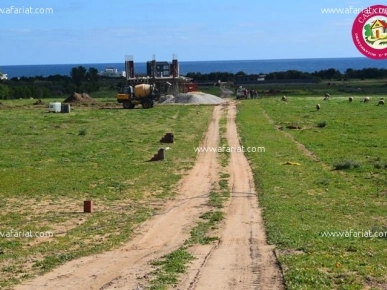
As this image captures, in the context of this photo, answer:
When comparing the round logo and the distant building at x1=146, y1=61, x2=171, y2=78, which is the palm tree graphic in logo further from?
the distant building at x1=146, y1=61, x2=171, y2=78

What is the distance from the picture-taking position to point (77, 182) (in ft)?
60.7

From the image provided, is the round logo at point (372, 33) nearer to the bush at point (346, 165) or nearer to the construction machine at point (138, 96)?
the bush at point (346, 165)

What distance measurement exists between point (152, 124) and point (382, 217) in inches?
982

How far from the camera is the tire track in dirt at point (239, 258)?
9047 mm

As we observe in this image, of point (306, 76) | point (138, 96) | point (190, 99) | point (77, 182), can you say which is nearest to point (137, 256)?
point (77, 182)

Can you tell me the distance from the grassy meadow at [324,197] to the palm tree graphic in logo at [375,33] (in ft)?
14.2

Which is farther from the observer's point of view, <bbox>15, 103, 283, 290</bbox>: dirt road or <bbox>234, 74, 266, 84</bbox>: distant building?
<bbox>234, 74, 266, 84</bbox>: distant building

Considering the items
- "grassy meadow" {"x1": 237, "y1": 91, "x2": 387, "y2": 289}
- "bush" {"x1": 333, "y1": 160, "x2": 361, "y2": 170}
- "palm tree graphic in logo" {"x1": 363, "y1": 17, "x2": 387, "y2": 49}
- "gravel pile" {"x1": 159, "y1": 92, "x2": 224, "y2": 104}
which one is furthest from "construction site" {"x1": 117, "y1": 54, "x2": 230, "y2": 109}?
"bush" {"x1": 333, "y1": 160, "x2": 361, "y2": 170}

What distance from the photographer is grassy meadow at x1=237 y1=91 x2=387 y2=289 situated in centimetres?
945

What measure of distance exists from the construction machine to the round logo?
89.1 feet

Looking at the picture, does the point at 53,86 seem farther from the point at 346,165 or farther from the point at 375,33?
the point at 346,165

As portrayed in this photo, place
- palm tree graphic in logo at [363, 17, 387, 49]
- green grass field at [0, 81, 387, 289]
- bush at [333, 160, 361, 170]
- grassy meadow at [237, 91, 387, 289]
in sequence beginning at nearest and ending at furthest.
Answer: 1. grassy meadow at [237, 91, 387, 289]
2. green grass field at [0, 81, 387, 289]
3. bush at [333, 160, 361, 170]
4. palm tree graphic in logo at [363, 17, 387, 49]

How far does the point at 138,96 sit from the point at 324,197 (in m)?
35.7

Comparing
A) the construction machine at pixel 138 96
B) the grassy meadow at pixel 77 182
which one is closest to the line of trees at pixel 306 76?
the construction machine at pixel 138 96
